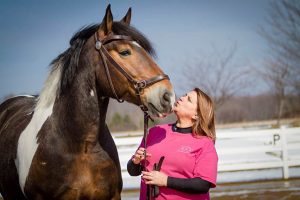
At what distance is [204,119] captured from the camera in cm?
246

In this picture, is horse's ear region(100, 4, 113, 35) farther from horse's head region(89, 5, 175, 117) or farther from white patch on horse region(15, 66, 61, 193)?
white patch on horse region(15, 66, 61, 193)

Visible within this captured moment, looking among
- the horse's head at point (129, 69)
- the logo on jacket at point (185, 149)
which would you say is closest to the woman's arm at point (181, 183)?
the logo on jacket at point (185, 149)

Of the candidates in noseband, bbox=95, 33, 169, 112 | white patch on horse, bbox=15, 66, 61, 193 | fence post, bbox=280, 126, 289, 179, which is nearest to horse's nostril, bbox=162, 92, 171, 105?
noseband, bbox=95, 33, 169, 112

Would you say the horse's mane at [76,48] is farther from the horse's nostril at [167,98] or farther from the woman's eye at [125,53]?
the horse's nostril at [167,98]

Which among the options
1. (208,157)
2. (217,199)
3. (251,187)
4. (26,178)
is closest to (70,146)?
(26,178)

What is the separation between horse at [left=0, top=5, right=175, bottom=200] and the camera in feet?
8.36

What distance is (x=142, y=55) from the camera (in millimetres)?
2504

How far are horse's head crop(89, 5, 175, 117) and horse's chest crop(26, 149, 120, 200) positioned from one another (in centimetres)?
56

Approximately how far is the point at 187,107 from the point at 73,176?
103 centimetres

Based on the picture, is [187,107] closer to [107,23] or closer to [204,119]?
[204,119]

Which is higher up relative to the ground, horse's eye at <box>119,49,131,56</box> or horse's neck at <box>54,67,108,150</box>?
horse's eye at <box>119,49,131,56</box>

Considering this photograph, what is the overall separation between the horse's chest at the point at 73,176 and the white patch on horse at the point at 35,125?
5.7 inches

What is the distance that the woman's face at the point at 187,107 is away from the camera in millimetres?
2500

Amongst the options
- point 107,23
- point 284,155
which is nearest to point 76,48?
point 107,23
